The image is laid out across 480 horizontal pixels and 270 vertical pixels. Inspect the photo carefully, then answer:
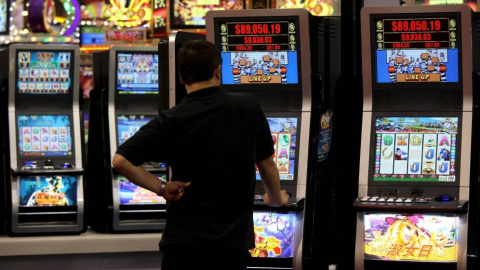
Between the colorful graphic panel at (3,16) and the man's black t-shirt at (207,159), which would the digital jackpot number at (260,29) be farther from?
the colorful graphic panel at (3,16)

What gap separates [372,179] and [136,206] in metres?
3.21

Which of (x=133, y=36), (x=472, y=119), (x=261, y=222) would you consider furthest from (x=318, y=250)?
(x=133, y=36)

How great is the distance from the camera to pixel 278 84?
5.89m

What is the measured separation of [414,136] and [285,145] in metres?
0.77

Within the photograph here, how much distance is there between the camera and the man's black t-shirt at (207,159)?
3.80 meters

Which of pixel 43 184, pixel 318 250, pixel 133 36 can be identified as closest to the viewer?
pixel 318 250

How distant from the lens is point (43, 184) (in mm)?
8078

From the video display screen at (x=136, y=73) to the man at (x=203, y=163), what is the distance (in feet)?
14.8

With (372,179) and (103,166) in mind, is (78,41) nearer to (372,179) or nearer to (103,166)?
(103,166)

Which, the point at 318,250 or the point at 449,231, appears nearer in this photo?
the point at 449,231

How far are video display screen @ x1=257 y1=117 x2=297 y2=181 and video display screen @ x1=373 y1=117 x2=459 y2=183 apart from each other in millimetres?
497

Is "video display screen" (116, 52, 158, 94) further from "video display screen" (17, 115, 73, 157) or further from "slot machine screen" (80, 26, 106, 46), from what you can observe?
"slot machine screen" (80, 26, 106, 46)

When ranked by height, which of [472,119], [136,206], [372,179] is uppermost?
[472,119]

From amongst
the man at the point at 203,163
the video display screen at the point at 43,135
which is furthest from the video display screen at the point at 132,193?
the man at the point at 203,163
